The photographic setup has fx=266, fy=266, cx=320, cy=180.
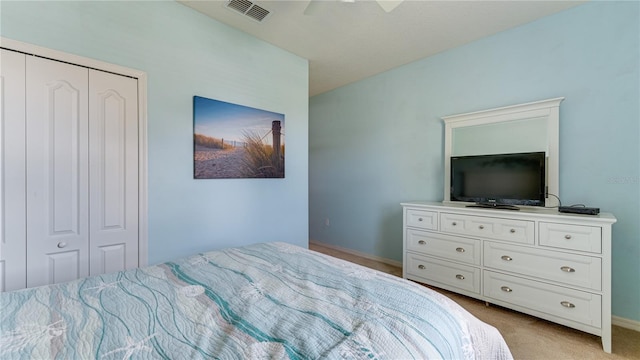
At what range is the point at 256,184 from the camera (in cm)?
279

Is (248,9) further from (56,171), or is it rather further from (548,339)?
(548,339)

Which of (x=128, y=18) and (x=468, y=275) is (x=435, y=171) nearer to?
(x=468, y=275)

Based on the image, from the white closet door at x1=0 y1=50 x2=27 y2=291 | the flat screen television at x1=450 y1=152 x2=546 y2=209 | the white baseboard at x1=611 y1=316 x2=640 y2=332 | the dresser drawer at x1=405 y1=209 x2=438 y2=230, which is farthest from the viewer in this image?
the dresser drawer at x1=405 y1=209 x2=438 y2=230

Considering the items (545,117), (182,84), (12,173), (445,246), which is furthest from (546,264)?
(12,173)

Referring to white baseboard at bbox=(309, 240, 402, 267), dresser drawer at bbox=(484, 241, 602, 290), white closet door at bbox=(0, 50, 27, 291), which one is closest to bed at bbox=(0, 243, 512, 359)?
white closet door at bbox=(0, 50, 27, 291)

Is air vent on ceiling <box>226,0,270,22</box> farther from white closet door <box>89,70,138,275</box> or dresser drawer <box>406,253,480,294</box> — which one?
dresser drawer <box>406,253,480,294</box>

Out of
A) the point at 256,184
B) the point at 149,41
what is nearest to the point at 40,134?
the point at 149,41

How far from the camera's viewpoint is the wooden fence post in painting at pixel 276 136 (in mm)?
2926

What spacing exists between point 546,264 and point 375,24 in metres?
2.51

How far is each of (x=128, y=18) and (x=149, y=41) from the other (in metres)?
0.18

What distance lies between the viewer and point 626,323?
2100mm

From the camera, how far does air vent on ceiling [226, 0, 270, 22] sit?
86.4 inches

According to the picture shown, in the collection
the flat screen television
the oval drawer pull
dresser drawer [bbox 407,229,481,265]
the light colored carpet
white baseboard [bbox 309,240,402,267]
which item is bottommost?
the light colored carpet

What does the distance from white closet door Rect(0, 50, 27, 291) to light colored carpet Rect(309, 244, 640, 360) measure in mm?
3218
